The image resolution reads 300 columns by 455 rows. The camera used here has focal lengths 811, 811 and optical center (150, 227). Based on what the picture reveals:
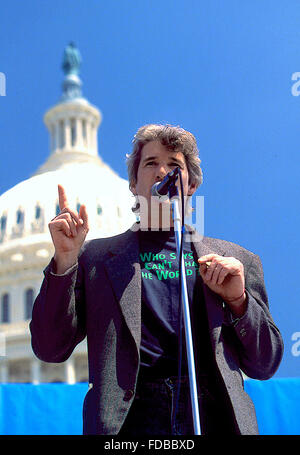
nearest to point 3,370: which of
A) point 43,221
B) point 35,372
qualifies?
point 35,372

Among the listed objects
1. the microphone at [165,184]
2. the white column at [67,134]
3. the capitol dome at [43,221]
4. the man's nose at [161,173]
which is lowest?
the microphone at [165,184]

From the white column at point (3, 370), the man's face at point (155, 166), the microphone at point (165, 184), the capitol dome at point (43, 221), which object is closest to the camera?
the microphone at point (165, 184)

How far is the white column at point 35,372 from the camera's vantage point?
4934 centimetres

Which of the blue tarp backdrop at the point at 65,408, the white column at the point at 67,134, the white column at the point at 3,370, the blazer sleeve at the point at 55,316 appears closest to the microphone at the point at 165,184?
the blazer sleeve at the point at 55,316

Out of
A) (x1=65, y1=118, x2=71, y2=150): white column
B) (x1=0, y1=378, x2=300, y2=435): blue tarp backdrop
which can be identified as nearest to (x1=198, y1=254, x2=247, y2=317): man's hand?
(x1=0, y1=378, x2=300, y2=435): blue tarp backdrop

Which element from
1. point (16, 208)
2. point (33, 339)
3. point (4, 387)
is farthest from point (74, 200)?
point (33, 339)

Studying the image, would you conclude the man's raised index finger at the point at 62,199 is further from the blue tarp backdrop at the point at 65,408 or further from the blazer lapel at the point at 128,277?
the blue tarp backdrop at the point at 65,408

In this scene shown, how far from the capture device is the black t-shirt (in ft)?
9.47

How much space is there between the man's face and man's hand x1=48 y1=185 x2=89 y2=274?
33cm

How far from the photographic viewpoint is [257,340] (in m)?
3.00

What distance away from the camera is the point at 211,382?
2.93m

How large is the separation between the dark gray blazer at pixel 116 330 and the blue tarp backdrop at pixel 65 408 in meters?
3.46

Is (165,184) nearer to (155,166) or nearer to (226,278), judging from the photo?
(155,166)

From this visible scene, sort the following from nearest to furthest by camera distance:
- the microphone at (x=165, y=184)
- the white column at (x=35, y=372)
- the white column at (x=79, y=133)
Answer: the microphone at (x=165, y=184), the white column at (x=35, y=372), the white column at (x=79, y=133)
